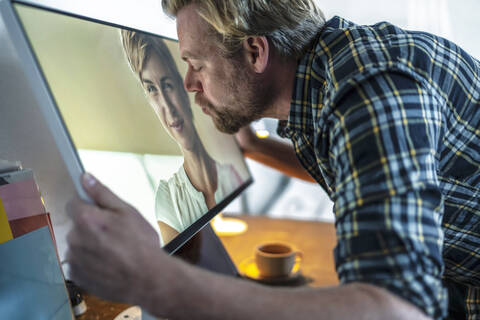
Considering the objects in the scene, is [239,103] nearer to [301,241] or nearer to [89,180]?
[89,180]

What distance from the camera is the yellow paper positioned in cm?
56

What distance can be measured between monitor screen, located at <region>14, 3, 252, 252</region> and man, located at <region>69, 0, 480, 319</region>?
8cm

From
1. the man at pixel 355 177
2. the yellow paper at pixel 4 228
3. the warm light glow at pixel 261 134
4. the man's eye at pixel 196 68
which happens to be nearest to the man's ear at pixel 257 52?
the man at pixel 355 177

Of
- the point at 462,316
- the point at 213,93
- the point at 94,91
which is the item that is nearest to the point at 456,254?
the point at 462,316

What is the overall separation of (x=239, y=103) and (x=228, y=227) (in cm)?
61

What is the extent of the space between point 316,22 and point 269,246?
59 centimetres

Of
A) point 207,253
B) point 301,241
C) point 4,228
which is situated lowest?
point 301,241

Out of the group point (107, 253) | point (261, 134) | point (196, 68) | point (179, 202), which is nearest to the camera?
point (107, 253)

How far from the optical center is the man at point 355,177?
0.41 m

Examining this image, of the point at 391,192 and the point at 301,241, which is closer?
the point at 391,192

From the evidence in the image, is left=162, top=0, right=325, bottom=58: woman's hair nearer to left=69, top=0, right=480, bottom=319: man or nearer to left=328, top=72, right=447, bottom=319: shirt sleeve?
left=69, top=0, right=480, bottom=319: man

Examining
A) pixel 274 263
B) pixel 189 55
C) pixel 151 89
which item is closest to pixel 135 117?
pixel 151 89

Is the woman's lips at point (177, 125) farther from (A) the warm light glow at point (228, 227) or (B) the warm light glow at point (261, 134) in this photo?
(A) the warm light glow at point (228, 227)

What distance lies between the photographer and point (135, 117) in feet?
2.09
